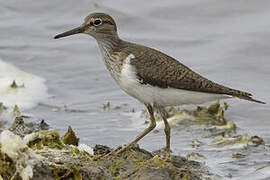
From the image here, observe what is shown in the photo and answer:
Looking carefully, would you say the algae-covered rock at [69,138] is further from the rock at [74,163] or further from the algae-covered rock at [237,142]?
the algae-covered rock at [237,142]

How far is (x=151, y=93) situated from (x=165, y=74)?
0.28m

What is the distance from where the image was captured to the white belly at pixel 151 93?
6.97 metres

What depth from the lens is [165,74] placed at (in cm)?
713

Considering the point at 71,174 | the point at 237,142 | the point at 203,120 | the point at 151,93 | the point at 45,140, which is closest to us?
the point at 71,174

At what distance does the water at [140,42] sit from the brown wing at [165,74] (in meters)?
0.93

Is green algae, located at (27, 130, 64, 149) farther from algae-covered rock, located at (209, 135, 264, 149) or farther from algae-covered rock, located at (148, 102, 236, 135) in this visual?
algae-covered rock, located at (148, 102, 236, 135)

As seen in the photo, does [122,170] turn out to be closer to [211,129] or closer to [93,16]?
[93,16]

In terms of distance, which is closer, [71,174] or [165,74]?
[71,174]

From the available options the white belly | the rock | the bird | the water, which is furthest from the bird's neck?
the water

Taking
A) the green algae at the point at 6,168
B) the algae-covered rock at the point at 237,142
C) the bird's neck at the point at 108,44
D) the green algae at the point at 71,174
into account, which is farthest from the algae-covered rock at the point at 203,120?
the green algae at the point at 6,168

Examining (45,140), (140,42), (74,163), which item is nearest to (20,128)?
(45,140)

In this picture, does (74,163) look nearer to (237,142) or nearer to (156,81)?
(156,81)

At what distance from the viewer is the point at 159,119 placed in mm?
9273

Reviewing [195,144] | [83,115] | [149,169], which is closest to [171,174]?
[149,169]
